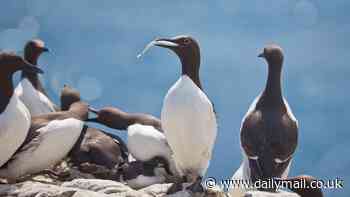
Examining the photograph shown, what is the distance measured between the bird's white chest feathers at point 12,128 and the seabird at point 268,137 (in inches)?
110

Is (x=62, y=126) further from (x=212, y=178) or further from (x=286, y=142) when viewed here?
(x=286, y=142)

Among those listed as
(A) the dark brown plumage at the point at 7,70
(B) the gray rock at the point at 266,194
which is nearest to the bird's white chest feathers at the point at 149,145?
(A) the dark brown plumage at the point at 7,70

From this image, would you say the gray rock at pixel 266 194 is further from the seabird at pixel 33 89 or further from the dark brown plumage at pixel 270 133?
the seabird at pixel 33 89

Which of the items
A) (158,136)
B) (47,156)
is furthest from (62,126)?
(158,136)

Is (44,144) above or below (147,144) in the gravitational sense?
above

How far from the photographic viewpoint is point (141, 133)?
11.0 metres

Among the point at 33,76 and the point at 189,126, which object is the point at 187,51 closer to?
the point at 189,126

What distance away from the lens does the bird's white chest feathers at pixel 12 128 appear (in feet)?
32.1

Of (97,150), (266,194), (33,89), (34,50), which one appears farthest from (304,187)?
(34,50)

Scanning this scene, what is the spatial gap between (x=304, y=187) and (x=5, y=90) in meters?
4.09

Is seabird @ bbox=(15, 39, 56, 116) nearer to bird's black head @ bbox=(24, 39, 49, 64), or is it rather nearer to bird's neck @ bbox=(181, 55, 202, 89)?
bird's black head @ bbox=(24, 39, 49, 64)

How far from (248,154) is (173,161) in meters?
1.39

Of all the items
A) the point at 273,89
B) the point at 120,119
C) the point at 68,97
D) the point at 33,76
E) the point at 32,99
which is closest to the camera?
the point at 273,89

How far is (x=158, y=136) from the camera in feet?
35.6
